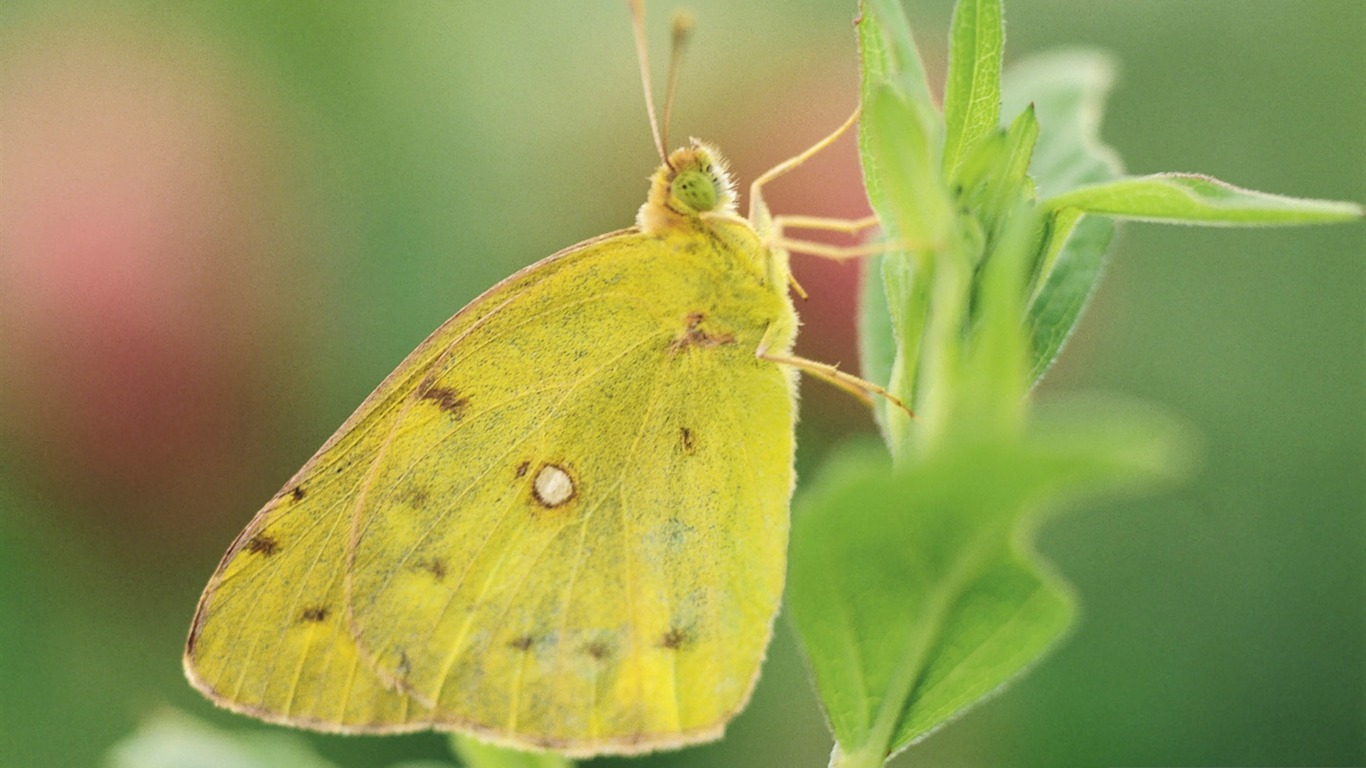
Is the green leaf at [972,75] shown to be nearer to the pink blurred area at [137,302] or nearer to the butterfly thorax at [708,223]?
the butterfly thorax at [708,223]

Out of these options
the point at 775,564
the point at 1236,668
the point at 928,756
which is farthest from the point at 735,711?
the point at 1236,668

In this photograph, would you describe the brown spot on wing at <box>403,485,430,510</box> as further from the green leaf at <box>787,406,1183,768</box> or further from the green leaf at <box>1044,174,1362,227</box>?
the green leaf at <box>1044,174,1362,227</box>

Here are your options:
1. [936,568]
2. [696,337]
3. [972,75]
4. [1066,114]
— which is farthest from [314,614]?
[1066,114]

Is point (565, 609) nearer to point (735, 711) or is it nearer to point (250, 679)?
point (735, 711)

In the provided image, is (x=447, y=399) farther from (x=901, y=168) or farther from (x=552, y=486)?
(x=901, y=168)

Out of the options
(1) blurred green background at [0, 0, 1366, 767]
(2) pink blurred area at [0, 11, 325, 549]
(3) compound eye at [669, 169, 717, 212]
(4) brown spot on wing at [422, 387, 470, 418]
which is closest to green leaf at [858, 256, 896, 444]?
(3) compound eye at [669, 169, 717, 212]
